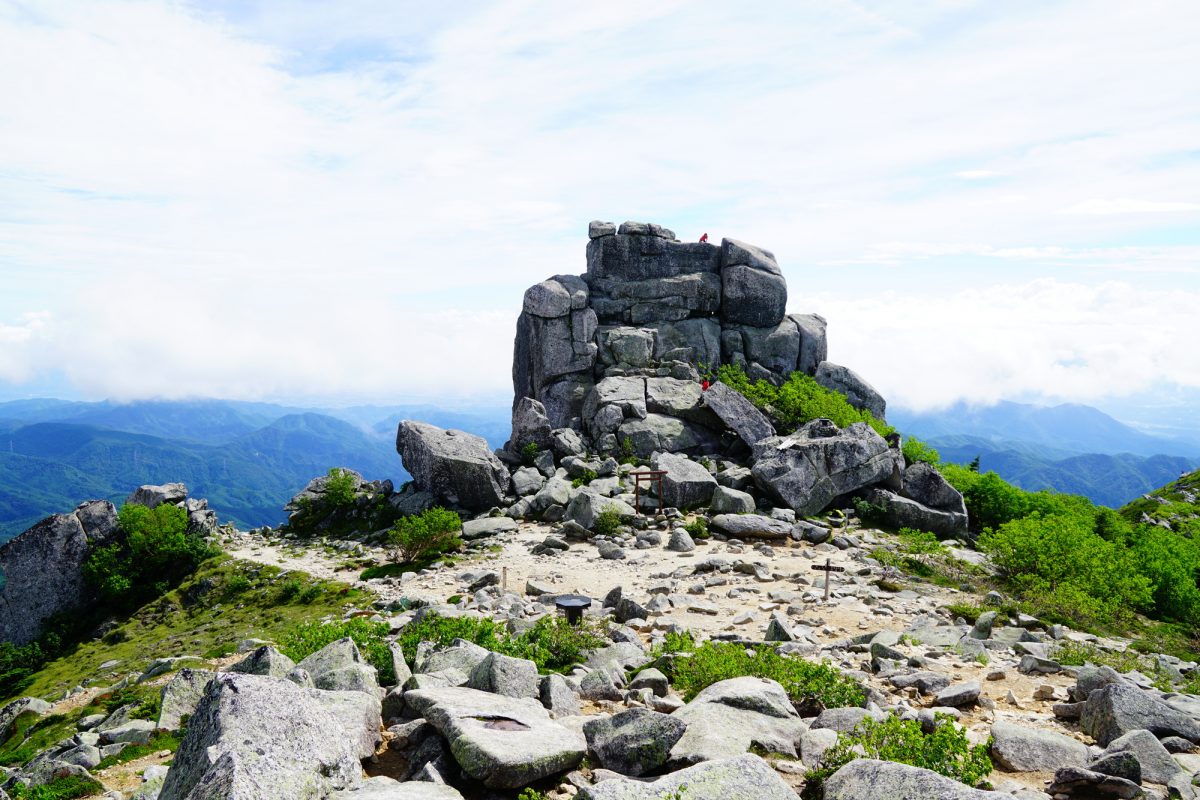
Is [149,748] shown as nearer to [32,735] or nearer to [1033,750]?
[32,735]

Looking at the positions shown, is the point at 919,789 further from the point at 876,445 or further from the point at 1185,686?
the point at 876,445

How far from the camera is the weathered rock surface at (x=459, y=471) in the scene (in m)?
43.8

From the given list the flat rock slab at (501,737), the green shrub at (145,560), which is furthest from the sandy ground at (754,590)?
the green shrub at (145,560)

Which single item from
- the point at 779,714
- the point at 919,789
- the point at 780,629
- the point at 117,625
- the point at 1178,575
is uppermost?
the point at 919,789

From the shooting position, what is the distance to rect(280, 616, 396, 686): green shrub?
15477 millimetres

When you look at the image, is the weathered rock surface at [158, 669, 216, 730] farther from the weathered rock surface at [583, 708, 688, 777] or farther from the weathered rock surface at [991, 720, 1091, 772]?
the weathered rock surface at [991, 720, 1091, 772]

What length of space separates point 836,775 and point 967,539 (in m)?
37.8

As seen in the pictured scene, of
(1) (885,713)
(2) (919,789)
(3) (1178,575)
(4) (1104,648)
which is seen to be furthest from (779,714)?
(3) (1178,575)

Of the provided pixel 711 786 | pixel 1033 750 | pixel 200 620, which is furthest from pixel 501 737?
pixel 200 620

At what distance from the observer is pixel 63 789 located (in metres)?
13.4

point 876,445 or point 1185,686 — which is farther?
point 876,445

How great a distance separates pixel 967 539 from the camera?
141ft

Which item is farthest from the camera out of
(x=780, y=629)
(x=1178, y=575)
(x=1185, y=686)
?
(x=1178, y=575)

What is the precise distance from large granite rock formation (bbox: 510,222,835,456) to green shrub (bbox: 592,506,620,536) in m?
14.9
